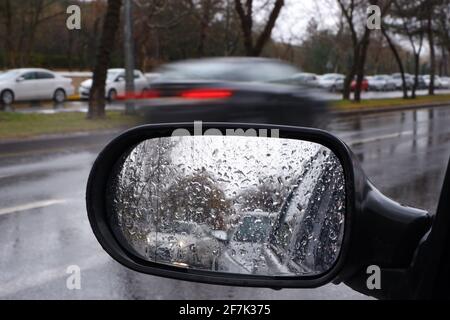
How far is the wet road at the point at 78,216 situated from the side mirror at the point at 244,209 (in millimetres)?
2377

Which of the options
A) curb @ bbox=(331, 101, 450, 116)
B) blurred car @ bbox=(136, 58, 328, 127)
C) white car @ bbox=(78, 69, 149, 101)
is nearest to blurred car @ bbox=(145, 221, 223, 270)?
blurred car @ bbox=(136, 58, 328, 127)

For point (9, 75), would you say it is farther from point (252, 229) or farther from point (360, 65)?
point (252, 229)

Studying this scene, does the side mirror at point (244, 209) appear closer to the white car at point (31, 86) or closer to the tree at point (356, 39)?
the white car at point (31, 86)

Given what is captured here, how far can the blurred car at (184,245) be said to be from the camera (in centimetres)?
164

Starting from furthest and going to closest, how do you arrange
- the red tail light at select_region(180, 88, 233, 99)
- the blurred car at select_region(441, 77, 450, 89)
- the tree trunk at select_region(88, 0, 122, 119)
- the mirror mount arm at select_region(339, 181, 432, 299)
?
the blurred car at select_region(441, 77, 450, 89), the tree trunk at select_region(88, 0, 122, 119), the red tail light at select_region(180, 88, 233, 99), the mirror mount arm at select_region(339, 181, 432, 299)

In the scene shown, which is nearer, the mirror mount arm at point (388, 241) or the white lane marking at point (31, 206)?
the mirror mount arm at point (388, 241)

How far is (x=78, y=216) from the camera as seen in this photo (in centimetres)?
633

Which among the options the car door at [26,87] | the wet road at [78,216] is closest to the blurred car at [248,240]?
the wet road at [78,216]

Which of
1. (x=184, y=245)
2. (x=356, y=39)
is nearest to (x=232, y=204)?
(x=184, y=245)

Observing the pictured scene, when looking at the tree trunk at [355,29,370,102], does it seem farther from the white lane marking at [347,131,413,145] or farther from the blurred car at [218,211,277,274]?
the blurred car at [218,211,277,274]

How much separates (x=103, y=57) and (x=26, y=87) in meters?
9.46

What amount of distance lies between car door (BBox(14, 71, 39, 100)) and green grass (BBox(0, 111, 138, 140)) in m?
7.58

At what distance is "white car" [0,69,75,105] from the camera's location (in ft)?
82.7
